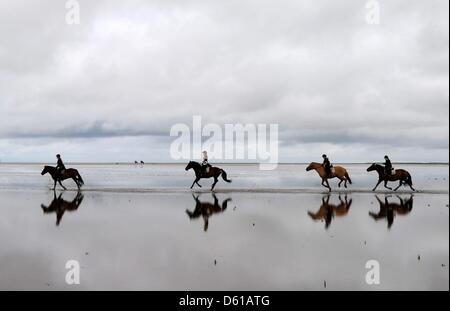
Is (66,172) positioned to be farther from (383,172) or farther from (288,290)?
(288,290)

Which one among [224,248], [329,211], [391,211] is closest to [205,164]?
[329,211]

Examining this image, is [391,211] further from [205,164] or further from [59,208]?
[59,208]

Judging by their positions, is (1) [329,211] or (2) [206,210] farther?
(2) [206,210]

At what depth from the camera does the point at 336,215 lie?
16922 mm

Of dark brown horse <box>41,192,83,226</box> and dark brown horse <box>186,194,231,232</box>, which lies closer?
dark brown horse <box>186,194,231,232</box>

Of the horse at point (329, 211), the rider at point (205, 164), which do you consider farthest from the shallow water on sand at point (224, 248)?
the rider at point (205, 164)

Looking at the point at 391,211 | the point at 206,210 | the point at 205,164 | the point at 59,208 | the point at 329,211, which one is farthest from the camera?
the point at 205,164

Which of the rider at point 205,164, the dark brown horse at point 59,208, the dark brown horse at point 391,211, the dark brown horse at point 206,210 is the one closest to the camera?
the dark brown horse at point 391,211

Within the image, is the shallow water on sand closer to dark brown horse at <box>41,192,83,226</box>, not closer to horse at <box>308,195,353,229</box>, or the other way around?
horse at <box>308,195,353,229</box>

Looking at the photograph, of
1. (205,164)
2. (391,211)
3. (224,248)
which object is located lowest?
(224,248)

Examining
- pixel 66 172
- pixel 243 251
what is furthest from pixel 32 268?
pixel 66 172

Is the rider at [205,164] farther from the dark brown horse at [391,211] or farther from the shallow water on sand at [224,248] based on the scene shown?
the dark brown horse at [391,211]

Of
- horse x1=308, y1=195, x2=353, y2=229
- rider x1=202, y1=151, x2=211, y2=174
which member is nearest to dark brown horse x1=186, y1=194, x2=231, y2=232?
horse x1=308, y1=195, x2=353, y2=229
